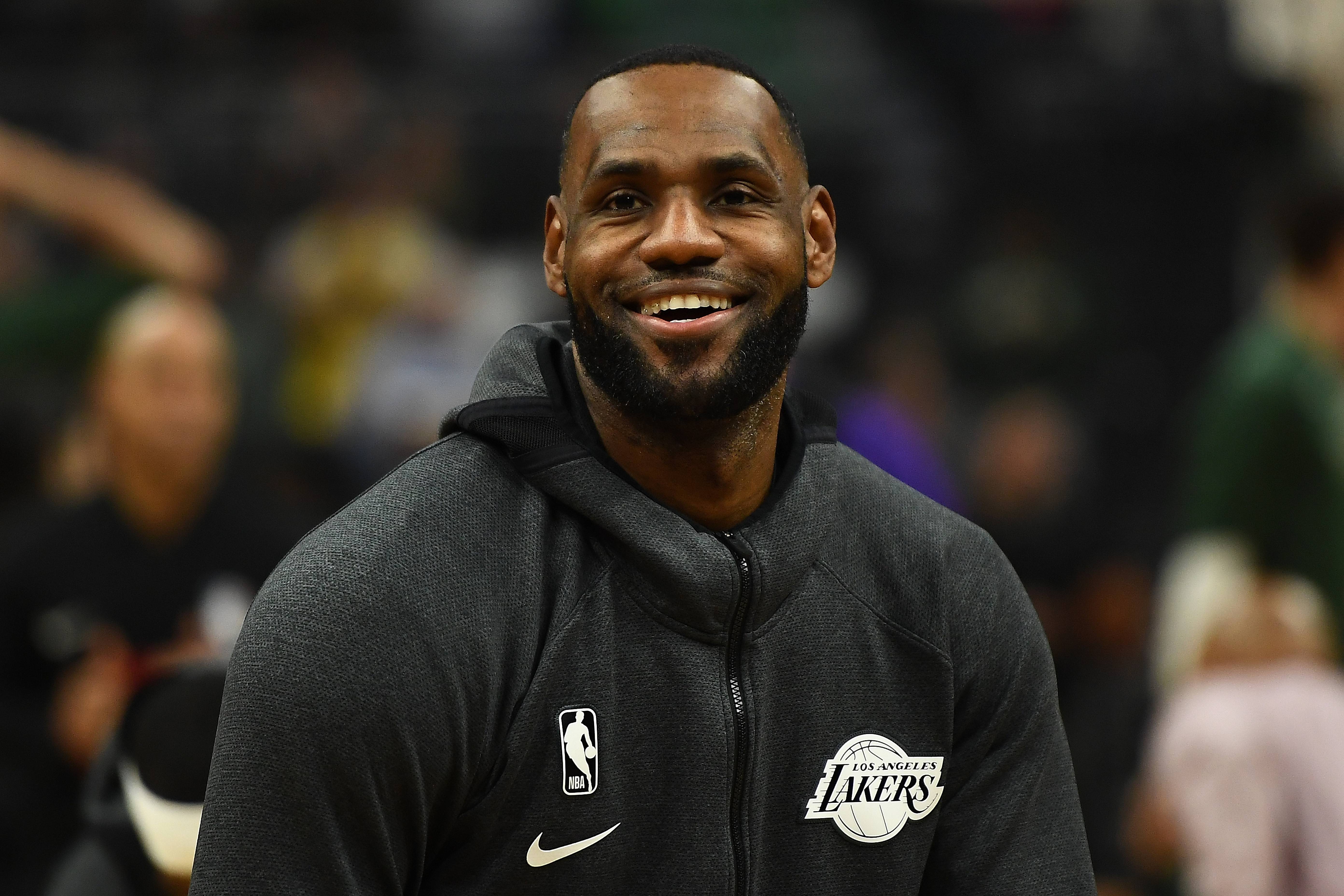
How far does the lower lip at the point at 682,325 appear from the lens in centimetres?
210

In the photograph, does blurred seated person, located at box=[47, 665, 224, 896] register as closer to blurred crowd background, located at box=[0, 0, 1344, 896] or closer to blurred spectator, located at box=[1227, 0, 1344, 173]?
blurred crowd background, located at box=[0, 0, 1344, 896]

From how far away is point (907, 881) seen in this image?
218cm

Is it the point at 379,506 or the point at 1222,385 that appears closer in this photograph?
the point at 379,506

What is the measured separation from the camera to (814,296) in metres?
9.62

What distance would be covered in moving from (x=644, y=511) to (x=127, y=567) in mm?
2598

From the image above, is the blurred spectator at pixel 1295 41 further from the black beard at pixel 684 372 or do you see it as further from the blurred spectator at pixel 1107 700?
the black beard at pixel 684 372

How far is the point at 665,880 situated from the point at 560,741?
21cm

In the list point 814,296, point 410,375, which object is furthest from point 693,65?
point 814,296

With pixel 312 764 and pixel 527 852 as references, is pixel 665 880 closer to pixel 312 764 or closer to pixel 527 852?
pixel 527 852

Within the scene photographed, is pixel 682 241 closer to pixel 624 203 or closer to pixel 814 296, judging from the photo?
pixel 624 203

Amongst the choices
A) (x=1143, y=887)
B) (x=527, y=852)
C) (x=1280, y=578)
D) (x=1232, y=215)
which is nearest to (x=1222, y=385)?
(x=1280, y=578)

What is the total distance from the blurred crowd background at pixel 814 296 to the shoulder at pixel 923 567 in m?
2.18

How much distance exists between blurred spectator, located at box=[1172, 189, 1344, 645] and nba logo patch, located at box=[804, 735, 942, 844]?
3.22 meters

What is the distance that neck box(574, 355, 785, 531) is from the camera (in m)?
2.18
